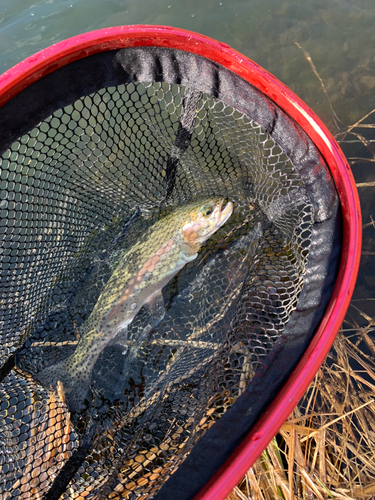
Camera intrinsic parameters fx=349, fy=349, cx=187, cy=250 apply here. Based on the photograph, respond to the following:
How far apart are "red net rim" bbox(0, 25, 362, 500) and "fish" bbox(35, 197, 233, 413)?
1.08 metres

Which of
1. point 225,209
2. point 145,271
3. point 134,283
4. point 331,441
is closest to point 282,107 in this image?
point 225,209

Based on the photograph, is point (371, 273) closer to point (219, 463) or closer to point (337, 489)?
point (337, 489)

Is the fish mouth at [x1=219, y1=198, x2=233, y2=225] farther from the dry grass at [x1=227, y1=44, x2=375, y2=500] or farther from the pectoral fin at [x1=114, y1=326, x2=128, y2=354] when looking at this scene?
the dry grass at [x1=227, y1=44, x2=375, y2=500]

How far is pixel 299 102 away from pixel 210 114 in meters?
1.12

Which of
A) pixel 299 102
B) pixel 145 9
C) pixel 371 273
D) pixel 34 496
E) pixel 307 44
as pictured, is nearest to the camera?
pixel 299 102

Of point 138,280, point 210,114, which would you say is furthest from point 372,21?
point 138,280

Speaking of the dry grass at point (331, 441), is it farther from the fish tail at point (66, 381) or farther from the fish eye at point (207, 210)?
the fish eye at point (207, 210)

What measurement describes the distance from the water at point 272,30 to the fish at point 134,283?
8.84 feet

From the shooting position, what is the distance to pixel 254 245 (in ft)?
11.0

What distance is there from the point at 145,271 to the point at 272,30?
440 centimetres

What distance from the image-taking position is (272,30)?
525 centimetres

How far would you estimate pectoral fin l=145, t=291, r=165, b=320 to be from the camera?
11.1 feet

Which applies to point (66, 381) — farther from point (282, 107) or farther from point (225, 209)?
point (282, 107)

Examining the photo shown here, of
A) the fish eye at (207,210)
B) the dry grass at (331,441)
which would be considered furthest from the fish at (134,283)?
the dry grass at (331,441)
